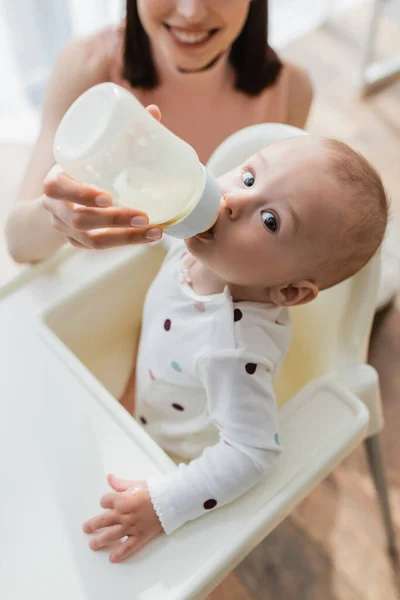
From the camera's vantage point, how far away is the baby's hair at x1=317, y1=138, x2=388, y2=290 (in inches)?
25.1

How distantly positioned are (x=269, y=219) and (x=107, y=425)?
0.32 meters

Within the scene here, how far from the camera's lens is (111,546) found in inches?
25.1

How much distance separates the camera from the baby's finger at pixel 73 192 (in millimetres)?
542

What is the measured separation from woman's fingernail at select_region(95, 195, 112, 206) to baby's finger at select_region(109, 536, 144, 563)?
0.36 m

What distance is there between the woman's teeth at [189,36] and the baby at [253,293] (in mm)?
325

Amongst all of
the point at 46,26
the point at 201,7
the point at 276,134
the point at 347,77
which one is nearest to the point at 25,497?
the point at 276,134

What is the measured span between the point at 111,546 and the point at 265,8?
91 centimetres

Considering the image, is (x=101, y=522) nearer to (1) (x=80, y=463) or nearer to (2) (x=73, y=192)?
(1) (x=80, y=463)

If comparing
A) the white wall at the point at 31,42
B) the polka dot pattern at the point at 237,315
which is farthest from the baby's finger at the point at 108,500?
the white wall at the point at 31,42

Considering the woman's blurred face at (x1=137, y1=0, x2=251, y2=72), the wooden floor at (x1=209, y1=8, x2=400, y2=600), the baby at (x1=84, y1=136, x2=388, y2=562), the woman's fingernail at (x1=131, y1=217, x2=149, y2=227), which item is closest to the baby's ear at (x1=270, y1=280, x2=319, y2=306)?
the baby at (x1=84, y1=136, x2=388, y2=562)

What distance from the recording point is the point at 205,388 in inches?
28.4

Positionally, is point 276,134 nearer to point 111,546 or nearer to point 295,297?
point 295,297

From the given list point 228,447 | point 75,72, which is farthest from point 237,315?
point 75,72

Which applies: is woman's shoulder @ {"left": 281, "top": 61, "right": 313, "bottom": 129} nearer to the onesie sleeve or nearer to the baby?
the baby
